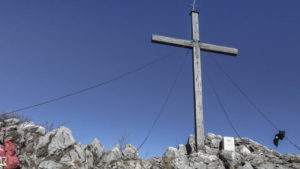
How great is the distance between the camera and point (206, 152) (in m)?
10.4

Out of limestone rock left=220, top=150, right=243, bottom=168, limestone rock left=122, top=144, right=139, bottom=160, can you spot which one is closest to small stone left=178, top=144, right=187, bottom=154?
limestone rock left=220, top=150, right=243, bottom=168

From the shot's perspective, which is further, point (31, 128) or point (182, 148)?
point (182, 148)

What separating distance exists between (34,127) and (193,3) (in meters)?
10.3

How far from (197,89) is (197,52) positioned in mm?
2001

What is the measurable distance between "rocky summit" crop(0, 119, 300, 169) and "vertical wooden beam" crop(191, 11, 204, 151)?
0.71m

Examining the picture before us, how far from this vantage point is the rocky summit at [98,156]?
8961mm

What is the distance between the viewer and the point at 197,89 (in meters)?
11.0

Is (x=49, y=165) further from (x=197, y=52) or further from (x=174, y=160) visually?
(x=197, y=52)

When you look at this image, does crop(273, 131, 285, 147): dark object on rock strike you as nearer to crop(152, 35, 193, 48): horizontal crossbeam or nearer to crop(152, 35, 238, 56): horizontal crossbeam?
crop(152, 35, 238, 56): horizontal crossbeam

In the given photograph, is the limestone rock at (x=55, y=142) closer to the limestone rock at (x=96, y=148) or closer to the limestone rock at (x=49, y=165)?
the limestone rock at (x=49, y=165)

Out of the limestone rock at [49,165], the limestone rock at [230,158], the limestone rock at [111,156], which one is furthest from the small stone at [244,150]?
the limestone rock at [49,165]

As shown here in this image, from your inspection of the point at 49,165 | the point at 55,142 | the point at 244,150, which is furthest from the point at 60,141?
the point at 244,150

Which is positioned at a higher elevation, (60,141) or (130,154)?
(60,141)

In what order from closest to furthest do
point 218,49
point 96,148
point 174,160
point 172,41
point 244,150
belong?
point 174,160 < point 96,148 < point 244,150 < point 172,41 < point 218,49
